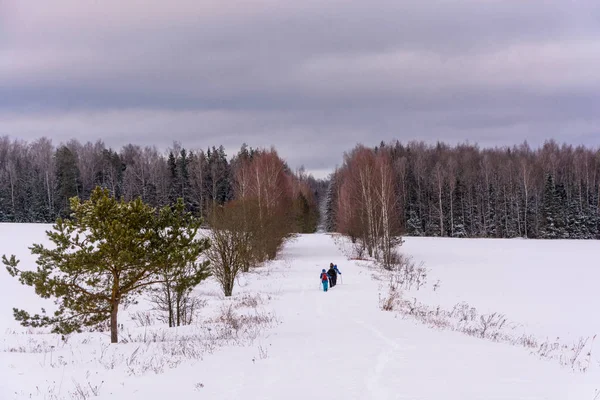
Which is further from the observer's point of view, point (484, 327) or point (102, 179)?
point (102, 179)

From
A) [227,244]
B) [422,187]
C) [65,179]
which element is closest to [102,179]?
[65,179]

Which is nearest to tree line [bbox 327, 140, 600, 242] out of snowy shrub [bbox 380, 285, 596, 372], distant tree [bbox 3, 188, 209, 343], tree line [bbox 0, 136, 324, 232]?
tree line [bbox 0, 136, 324, 232]

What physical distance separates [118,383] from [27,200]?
7244cm

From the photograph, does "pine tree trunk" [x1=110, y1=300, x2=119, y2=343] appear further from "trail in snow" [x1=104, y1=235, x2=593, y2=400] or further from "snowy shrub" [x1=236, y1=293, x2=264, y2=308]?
"snowy shrub" [x1=236, y1=293, x2=264, y2=308]

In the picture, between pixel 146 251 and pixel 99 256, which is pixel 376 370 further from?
pixel 99 256

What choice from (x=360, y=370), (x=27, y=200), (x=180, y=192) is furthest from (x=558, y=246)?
(x=27, y=200)

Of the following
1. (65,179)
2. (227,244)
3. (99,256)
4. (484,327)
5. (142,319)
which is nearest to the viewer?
(99,256)

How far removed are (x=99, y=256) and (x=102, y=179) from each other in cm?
7265

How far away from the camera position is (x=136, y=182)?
7662cm

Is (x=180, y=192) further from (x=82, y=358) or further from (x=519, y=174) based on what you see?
(x=82, y=358)

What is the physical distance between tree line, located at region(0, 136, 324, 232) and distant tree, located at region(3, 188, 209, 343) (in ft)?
164

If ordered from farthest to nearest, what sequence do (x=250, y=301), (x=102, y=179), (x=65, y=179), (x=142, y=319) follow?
(x=102, y=179)
(x=65, y=179)
(x=250, y=301)
(x=142, y=319)

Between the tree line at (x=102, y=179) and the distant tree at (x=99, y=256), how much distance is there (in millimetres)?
49835

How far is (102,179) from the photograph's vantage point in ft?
249
